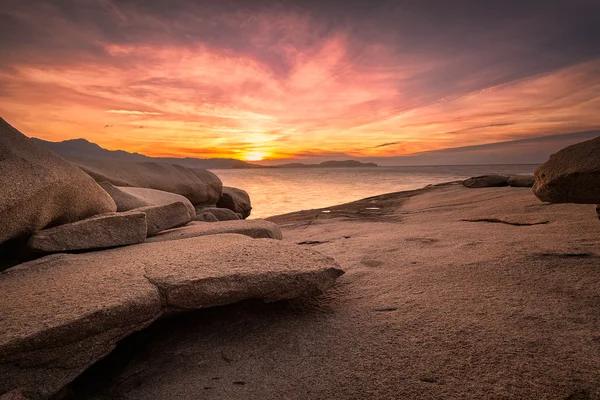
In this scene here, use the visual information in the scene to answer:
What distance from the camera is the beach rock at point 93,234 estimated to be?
2.45m

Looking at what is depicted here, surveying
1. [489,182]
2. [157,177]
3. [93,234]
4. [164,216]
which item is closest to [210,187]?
[157,177]

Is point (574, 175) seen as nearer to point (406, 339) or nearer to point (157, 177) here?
point (406, 339)

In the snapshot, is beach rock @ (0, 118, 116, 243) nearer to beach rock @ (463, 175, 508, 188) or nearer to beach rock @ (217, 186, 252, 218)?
beach rock @ (217, 186, 252, 218)

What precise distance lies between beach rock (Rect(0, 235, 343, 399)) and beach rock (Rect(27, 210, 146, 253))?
0.56 ft

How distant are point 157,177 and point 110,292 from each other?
783 cm

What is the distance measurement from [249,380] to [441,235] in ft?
8.62

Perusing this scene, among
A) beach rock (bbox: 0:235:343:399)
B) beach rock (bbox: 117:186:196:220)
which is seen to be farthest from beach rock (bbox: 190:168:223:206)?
beach rock (bbox: 0:235:343:399)

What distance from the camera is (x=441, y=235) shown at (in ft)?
11.0

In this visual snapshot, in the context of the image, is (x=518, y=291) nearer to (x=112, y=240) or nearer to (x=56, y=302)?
(x=56, y=302)

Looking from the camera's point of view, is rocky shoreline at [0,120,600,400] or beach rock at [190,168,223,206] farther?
beach rock at [190,168,223,206]

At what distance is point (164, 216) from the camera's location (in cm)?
366

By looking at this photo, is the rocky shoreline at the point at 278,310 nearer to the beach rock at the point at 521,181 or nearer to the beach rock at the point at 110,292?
the beach rock at the point at 110,292

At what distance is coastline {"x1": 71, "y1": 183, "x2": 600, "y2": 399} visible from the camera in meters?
1.29

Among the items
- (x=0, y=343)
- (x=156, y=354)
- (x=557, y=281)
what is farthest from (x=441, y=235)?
(x=0, y=343)
